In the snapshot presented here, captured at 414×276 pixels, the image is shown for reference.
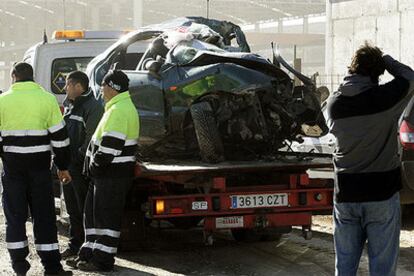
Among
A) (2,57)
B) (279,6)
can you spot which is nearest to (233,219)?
(279,6)

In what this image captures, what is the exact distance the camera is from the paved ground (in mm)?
7457

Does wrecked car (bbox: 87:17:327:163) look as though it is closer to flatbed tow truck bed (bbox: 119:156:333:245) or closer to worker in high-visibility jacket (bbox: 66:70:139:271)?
flatbed tow truck bed (bbox: 119:156:333:245)

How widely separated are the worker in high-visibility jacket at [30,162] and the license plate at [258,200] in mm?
1534

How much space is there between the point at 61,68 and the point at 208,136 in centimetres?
339

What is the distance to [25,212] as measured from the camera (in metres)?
7.07

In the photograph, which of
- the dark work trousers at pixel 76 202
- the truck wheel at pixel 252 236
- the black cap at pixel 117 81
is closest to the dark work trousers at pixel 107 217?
the dark work trousers at pixel 76 202

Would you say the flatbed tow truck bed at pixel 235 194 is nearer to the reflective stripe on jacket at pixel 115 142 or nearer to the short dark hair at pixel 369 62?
the reflective stripe on jacket at pixel 115 142

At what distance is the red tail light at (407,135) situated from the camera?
8.46m

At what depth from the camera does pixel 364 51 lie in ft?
16.4

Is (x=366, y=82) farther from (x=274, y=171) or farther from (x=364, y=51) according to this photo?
(x=274, y=171)

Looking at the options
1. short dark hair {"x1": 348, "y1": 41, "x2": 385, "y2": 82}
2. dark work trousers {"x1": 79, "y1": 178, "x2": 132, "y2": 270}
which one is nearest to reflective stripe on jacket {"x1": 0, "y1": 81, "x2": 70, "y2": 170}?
dark work trousers {"x1": 79, "y1": 178, "x2": 132, "y2": 270}

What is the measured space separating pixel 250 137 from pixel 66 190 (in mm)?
1810

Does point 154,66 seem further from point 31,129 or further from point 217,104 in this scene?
point 31,129

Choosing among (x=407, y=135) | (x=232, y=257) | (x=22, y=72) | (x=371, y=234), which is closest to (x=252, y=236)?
(x=232, y=257)
